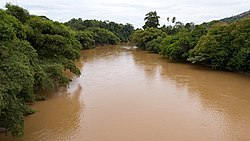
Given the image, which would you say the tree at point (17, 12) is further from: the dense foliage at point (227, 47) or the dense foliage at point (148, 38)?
the dense foliage at point (148, 38)

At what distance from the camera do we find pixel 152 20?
5372cm

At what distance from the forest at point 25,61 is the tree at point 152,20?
3805cm

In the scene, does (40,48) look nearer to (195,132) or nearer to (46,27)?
(46,27)

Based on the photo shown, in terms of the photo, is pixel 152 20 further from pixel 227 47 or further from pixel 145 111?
pixel 145 111

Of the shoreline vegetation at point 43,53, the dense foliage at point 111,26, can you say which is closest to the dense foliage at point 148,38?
the shoreline vegetation at point 43,53

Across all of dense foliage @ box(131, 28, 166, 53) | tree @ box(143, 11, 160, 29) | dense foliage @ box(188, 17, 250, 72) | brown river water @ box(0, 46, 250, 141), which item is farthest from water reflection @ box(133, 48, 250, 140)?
tree @ box(143, 11, 160, 29)

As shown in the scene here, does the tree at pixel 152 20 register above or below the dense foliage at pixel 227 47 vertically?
above

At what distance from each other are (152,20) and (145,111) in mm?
43309

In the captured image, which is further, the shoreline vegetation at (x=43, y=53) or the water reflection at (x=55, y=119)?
the water reflection at (x=55, y=119)

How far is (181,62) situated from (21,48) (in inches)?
768

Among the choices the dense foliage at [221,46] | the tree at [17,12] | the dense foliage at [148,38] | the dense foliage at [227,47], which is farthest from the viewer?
the dense foliage at [148,38]

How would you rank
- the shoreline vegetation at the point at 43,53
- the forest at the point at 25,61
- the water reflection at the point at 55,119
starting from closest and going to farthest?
the forest at the point at 25,61, the shoreline vegetation at the point at 43,53, the water reflection at the point at 55,119

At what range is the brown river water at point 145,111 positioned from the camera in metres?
9.59

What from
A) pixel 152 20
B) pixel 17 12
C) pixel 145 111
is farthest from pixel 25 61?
pixel 152 20
